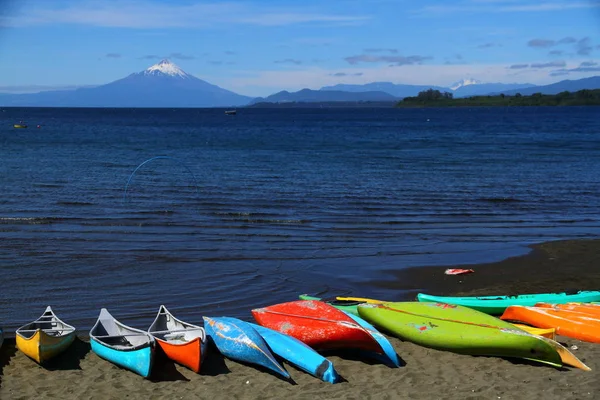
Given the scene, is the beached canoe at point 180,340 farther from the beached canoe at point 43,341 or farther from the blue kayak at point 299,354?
the beached canoe at point 43,341

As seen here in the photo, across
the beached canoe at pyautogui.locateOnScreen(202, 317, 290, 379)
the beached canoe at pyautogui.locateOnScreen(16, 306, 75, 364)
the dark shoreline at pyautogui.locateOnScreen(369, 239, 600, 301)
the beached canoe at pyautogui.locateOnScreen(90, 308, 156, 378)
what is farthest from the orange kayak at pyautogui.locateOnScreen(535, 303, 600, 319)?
the beached canoe at pyautogui.locateOnScreen(16, 306, 75, 364)

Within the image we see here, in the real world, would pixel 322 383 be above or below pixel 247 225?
below

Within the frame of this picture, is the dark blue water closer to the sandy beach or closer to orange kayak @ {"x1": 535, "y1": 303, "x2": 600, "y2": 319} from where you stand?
the sandy beach

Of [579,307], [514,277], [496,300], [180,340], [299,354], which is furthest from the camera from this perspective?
[514,277]

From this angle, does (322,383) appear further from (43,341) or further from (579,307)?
(579,307)

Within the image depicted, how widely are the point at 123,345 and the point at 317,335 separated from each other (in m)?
2.56

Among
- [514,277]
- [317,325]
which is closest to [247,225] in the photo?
[514,277]

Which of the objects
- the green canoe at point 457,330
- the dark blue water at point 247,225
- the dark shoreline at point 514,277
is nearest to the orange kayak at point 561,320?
the green canoe at point 457,330

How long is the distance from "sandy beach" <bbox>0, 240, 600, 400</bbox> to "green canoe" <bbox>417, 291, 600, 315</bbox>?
5.12 ft

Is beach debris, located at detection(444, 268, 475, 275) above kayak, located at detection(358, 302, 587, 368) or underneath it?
underneath

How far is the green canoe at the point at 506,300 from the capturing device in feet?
37.3

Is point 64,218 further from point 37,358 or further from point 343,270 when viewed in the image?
point 37,358

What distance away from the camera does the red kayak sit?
9.10 metres

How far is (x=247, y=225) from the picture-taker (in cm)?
1911
